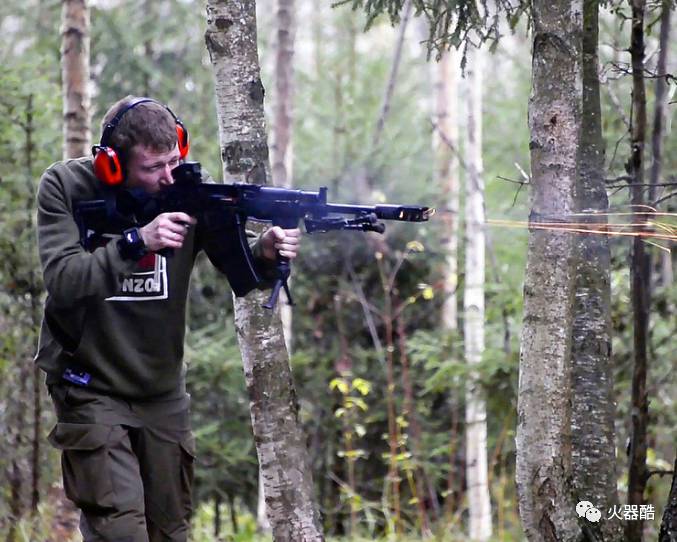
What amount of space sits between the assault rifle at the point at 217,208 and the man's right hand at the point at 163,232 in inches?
8.9

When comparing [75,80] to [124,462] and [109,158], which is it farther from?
[124,462]

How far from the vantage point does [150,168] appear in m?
3.62

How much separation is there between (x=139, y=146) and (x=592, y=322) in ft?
7.61

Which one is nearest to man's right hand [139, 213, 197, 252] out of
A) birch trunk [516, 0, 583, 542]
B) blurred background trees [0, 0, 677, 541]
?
birch trunk [516, 0, 583, 542]

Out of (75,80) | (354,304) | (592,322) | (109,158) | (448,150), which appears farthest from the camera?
(448,150)

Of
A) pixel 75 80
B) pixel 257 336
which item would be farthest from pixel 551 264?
pixel 75 80

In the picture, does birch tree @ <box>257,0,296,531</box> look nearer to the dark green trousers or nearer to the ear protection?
the dark green trousers

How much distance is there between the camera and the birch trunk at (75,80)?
6.53 metres

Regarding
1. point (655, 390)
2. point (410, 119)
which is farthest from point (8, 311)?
point (410, 119)

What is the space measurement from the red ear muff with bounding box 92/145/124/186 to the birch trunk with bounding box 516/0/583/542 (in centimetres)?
167

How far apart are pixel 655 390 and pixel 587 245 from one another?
11.8 feet

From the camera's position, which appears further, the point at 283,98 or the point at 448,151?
the point at 448,151

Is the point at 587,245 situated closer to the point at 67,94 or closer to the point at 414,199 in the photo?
the point at 67,94

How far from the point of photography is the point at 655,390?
7.66 metres
